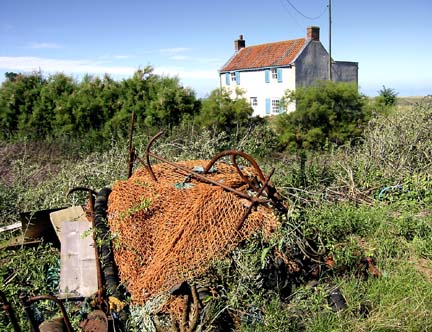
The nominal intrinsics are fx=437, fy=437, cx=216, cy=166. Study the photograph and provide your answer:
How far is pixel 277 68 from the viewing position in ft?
102

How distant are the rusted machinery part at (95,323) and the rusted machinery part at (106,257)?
136 millimetres

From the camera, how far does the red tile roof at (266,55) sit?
30375 mm

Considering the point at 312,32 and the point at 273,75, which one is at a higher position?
the point at 312,32

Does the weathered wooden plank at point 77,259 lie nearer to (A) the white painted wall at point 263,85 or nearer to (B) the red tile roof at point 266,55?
(A) the white painted wall at point 263,85

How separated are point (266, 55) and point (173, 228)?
2977 centimetres

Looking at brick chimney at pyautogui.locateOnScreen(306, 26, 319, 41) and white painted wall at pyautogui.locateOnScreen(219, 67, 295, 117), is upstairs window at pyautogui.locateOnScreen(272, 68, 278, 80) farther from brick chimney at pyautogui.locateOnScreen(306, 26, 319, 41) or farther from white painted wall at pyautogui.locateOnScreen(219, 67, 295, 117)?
brick chimney at pyautogui.locateOnScreen(306, 26, 319, 41)

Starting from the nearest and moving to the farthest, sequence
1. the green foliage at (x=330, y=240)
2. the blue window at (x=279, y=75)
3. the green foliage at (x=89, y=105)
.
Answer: the green foliage at (x=330, y=240) < the green foliage at (x=89, y=105) < the blue window at (x=279, y=75)

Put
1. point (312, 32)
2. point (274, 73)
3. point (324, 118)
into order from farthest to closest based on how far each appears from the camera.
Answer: point (274, 73) → point (312, 32) → point (324, 118)

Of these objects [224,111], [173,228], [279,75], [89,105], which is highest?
[279,75]

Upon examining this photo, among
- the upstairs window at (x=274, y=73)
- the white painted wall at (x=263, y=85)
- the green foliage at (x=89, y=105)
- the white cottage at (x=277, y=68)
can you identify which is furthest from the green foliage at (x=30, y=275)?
the upstairs window at (x=274, y=73)

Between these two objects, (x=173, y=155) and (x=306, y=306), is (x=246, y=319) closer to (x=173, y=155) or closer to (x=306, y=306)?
(x=306, y=306)

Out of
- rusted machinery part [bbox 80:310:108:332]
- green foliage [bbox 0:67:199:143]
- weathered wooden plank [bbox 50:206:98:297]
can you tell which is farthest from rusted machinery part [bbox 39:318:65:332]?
green foliage [bbox 0:67:199:143]

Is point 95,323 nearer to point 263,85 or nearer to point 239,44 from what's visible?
point 263,85

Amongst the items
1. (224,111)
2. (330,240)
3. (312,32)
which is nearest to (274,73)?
(312,32)
